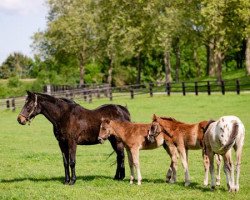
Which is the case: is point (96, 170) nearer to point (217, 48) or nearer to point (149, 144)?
point (149, 144)

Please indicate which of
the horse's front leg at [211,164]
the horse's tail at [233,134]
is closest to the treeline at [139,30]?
the horse's front leg at [211,164]

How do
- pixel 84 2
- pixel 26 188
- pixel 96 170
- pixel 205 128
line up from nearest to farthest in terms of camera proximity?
1. pixel 205 128
2. pixel 26 188
3. pixel 96 170
4. pixel 84 2

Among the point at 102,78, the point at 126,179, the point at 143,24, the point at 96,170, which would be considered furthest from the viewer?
the point at 102,78

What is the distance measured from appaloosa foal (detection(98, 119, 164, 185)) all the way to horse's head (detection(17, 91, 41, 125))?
1.90 meters

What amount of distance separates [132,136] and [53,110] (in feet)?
7.15

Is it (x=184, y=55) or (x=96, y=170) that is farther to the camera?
(x=184, y=55)

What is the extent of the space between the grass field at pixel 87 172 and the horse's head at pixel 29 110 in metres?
1.63

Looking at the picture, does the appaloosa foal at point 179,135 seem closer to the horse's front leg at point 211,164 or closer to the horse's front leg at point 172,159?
the horse's front leg at point 172,159

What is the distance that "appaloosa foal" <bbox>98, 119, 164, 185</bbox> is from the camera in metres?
12.1

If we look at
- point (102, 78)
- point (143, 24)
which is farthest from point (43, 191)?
point (102, 78)

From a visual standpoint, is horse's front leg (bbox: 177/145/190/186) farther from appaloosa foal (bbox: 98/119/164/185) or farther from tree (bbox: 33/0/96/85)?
→ tree (bbox: 33/0/96/85)

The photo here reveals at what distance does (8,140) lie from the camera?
26359 millimetres

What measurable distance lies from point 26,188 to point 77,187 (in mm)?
1227

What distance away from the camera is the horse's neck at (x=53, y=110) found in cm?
1293
